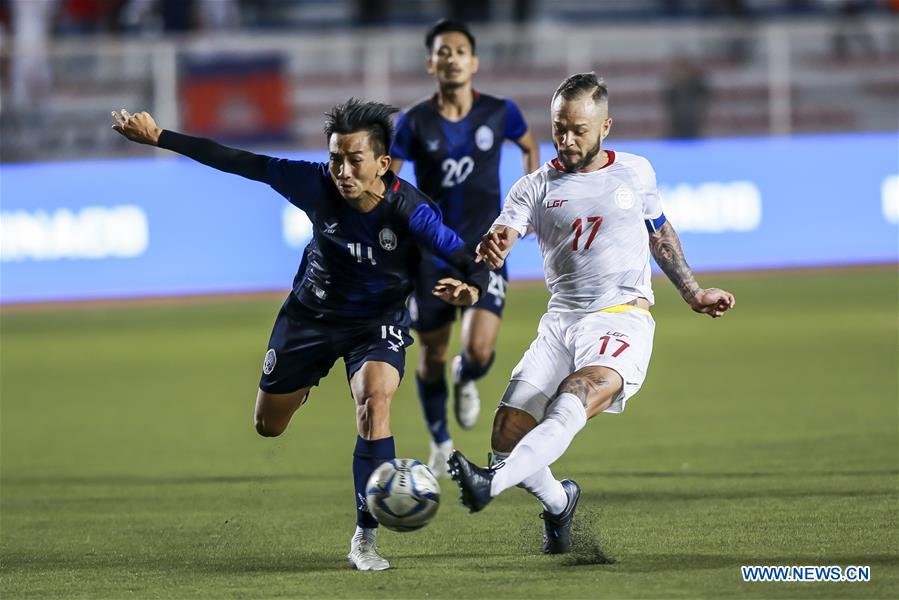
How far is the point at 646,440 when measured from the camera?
9734 millimetres

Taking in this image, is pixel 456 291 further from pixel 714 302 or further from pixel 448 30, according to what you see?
pixel 448 30

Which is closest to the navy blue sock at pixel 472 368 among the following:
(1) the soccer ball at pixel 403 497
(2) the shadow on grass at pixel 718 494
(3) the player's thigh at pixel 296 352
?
(2) the shadow on grass at pixel 718 494

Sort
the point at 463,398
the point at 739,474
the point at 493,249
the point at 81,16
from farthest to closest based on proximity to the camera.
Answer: the point at 81,16 → the point at 463,398 → the point at 739,474 → the point at 493,249

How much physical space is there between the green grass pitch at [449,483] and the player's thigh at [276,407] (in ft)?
1.77

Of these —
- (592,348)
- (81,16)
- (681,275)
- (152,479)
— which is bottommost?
(152,479)

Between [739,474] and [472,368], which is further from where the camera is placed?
[472,368]

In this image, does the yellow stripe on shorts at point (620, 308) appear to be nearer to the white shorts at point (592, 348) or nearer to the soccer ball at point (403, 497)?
the white shorts at point (592, 348)

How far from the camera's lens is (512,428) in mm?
6383

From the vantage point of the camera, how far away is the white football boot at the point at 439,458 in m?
8.68

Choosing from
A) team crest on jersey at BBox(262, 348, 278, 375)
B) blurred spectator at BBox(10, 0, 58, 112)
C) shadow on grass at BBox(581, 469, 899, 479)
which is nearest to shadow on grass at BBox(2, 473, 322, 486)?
shadow on grass at BBox(581, 469, 899, 479)

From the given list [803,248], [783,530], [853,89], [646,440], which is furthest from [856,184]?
[783,530]

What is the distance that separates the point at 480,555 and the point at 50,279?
12.1 meters

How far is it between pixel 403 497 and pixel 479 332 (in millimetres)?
3346

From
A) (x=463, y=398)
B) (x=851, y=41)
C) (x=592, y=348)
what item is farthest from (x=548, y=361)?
(x=851, y=41)
